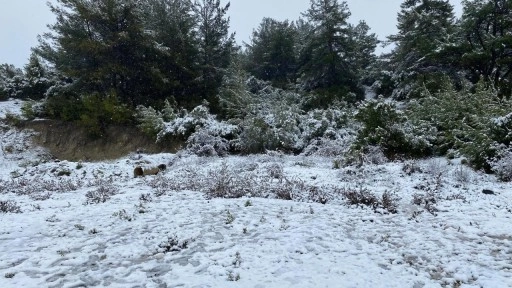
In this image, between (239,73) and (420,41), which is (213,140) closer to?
(239,73)

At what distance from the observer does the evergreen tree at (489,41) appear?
58.9ft

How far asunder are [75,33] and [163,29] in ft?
15.7

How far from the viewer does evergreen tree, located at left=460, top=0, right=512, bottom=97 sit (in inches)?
707

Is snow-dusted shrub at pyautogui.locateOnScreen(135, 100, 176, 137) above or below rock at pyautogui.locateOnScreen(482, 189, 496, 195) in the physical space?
above

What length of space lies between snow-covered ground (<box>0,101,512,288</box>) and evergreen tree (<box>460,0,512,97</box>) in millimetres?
10525

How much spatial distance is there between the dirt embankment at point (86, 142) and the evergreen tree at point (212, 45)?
16.2 ft

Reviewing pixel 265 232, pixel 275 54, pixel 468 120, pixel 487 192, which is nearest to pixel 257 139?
pixel 468 120

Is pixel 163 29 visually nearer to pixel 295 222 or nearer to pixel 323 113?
pixel 323 113

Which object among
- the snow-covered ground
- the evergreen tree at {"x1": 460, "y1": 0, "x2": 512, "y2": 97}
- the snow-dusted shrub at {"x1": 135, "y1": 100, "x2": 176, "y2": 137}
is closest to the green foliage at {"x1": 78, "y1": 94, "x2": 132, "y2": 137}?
the snow-dusted shrub at {"x1": 135, "y1": 100, "x2": 176, "y2": 137}

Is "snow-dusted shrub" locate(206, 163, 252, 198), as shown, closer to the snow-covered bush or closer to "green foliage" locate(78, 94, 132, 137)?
the snow-covered bush

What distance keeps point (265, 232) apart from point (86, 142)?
16.9 metres

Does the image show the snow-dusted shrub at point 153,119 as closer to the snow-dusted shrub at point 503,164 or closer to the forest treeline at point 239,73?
the forest treeline at point 239,73

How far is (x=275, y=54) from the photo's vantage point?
26.8m

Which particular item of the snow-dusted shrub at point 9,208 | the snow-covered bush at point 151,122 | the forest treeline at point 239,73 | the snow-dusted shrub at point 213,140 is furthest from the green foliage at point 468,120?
the snow-dusted shrub at point 9,208
